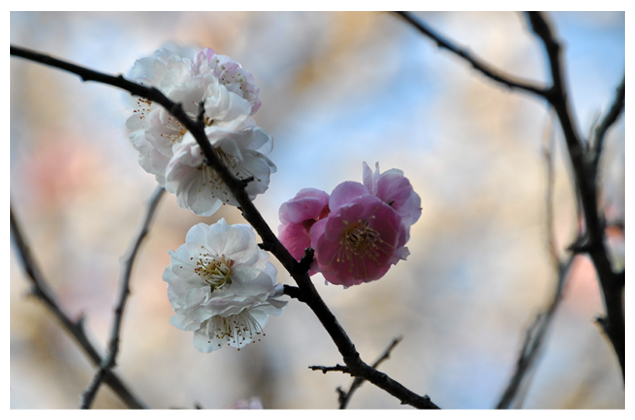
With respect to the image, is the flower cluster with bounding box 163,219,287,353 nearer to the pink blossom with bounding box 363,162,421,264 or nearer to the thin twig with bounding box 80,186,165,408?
the pink blossom with bounding box 363,162,421,264

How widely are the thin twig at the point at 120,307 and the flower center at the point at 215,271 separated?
1.67 ft

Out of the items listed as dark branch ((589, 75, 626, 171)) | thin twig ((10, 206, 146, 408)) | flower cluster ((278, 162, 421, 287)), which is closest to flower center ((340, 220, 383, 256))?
flower cluster ((278, 162, 421, 287))

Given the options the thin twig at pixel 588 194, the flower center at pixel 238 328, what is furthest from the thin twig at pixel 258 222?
the thin twig at pixel 588 194

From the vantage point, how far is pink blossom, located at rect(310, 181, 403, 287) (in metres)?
0.67

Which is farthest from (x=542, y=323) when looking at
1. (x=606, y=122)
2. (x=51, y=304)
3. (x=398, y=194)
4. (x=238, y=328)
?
(x=51, y=304)

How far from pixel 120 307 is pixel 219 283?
0.57 m

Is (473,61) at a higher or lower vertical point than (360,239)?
higher

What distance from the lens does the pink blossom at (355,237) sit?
26.3 inches

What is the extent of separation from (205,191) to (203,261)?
120mm

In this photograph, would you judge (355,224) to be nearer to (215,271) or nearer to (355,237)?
(355,237)

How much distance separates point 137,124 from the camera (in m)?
0.71

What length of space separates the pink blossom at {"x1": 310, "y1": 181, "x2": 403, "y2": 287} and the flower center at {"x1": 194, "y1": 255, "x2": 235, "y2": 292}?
145 millimetres

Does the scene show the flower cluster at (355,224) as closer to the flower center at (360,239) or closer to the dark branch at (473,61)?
the flower center at (360,239)

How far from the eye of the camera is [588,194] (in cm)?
95
